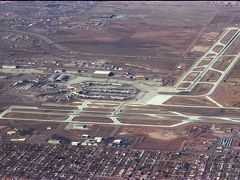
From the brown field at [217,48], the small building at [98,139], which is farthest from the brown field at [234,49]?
the small building at [98,139]

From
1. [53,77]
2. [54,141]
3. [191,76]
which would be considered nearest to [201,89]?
[191,76]

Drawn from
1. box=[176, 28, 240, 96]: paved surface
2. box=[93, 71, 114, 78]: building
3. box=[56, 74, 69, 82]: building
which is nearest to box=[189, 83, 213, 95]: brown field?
box=[176, 28, 240, 96]: paved surface

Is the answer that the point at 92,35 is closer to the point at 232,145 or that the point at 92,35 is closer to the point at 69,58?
the point at 69,58

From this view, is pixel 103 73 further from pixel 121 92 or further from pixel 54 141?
pixel 54 141

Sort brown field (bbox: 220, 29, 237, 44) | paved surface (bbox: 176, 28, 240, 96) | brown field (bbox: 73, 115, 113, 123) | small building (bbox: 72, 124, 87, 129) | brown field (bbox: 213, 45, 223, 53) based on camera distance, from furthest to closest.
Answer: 1. brown field (bbox: 220, 29, 237, 44)
2. brown field (bbox: 213, 45, 223, 53)
3. paved surface (bbox: 176, 28, 240, 96)
4. brown field (bbox: 73, 115, 113, 123)
5. small building (bbox: 72, 124, 87, 129)

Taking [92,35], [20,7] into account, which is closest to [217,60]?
[92,35]

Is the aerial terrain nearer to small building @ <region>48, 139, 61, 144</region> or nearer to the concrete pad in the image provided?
the concrete pad
